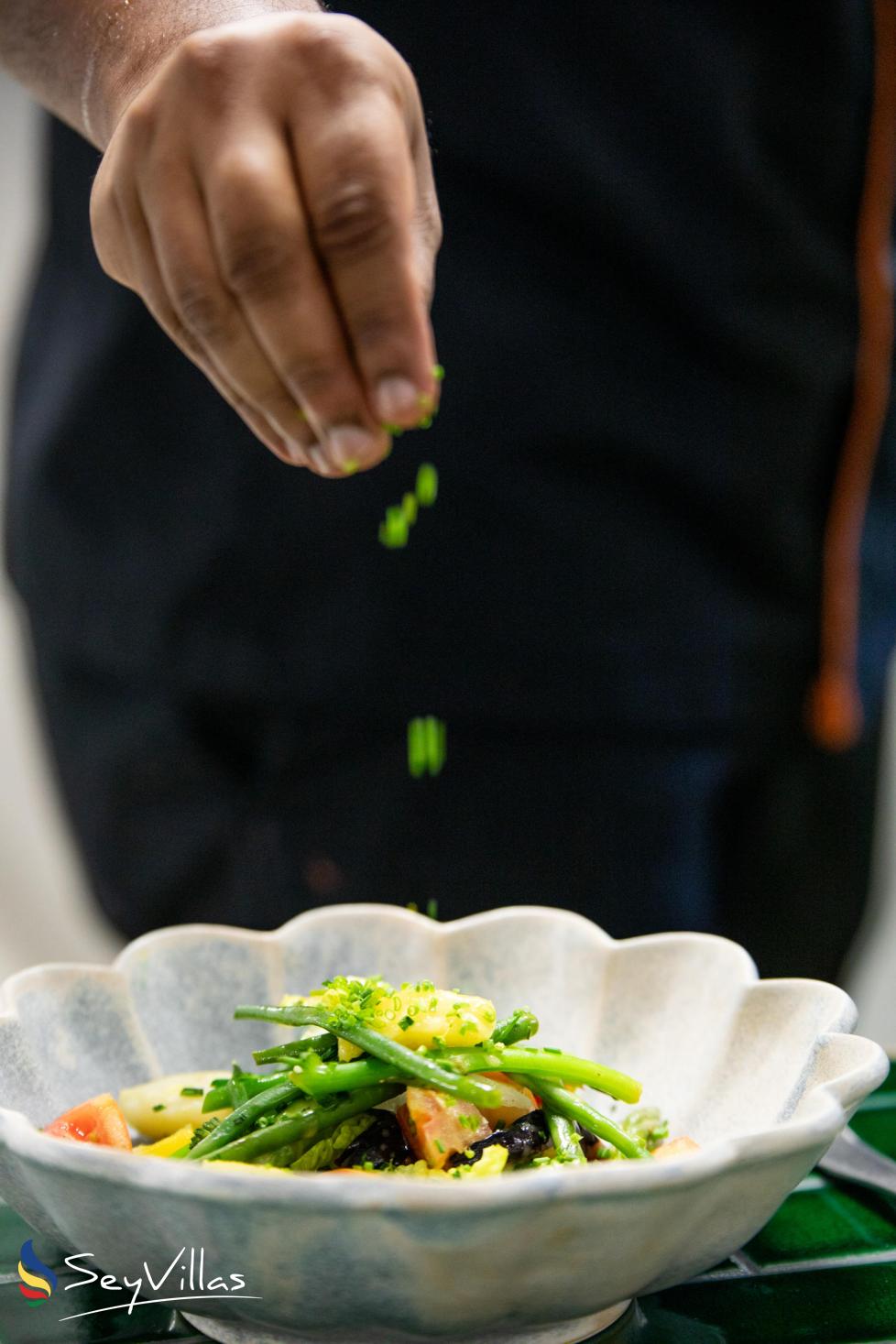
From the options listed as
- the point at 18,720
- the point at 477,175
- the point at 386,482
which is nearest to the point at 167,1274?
the point at 386,482

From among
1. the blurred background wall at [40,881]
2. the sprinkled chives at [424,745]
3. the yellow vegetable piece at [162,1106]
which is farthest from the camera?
the blurred background wall at [40,881]

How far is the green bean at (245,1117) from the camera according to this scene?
803 millimetres

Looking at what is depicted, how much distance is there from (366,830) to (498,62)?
0.84 metres

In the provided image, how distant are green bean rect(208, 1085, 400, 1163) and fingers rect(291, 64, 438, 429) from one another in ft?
1.36

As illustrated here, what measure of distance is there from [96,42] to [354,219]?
0.29 meters

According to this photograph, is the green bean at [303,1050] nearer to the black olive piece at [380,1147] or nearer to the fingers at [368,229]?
the black olive piece at [380,1147]

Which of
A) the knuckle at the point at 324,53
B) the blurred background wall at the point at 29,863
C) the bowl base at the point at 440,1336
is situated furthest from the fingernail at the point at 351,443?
the blurred background wall at the point at 29,863

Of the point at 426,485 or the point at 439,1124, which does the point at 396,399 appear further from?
the point at 426,485

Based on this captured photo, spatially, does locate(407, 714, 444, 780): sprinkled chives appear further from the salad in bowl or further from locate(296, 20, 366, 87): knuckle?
locate(296, 20, 366, 87): knuckle

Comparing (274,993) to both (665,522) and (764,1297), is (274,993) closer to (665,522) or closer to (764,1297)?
(764,1297)

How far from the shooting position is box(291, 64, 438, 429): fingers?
66 centimetres

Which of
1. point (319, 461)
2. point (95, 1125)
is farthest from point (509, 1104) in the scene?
point (319, 461)

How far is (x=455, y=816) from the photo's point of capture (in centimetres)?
156

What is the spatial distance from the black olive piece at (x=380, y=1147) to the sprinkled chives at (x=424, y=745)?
72cm
